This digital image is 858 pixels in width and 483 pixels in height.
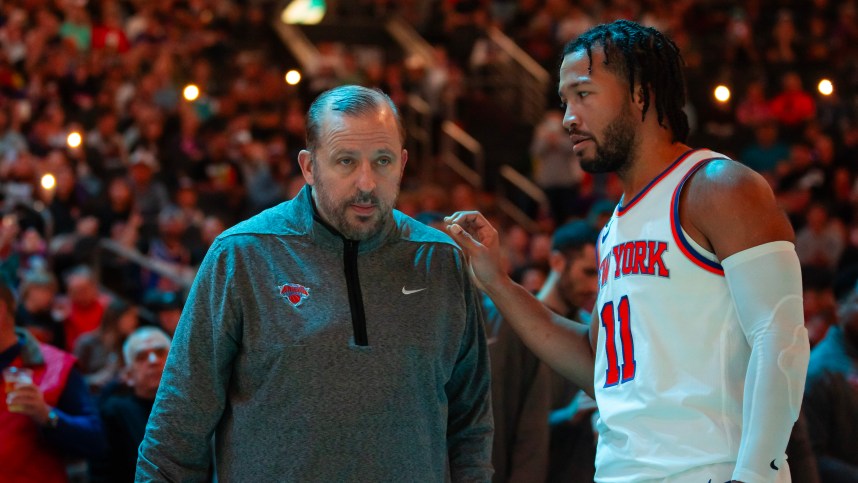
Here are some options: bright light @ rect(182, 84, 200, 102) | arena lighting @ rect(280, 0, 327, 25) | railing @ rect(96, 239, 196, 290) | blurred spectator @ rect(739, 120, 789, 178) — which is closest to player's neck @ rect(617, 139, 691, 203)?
railing @ rect(96, 239, 196, 290)

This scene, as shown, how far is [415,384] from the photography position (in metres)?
3.30

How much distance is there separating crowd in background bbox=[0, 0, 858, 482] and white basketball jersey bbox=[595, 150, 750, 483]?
4.35m

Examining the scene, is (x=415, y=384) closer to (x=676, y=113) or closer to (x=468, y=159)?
(x=676, y=113)

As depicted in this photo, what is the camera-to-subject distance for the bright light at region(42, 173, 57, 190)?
1130 cm

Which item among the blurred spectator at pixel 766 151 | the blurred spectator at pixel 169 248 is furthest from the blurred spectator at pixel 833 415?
the blurred spectator at pixel 766 151

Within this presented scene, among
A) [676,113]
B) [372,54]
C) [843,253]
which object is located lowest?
[676,113]

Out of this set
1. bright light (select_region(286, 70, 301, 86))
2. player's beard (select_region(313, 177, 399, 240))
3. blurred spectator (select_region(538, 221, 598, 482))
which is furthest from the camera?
bright light (select_region(286, 70, 301, 86))

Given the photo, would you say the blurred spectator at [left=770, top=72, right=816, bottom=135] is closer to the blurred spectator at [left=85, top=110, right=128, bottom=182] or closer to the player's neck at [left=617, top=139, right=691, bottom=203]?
the blurred spectator at [left=85, top=110, right=128, bottom=182]

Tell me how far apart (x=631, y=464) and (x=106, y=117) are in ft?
34.8

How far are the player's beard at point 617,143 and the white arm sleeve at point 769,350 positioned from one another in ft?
1.73

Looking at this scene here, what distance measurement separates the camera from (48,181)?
1132cm

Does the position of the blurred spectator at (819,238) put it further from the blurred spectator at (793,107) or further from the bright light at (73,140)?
the bright light at (73,140)

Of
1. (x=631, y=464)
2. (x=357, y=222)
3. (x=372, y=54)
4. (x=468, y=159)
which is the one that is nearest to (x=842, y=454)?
(x=631, y=464)

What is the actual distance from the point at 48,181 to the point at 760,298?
9496mm
